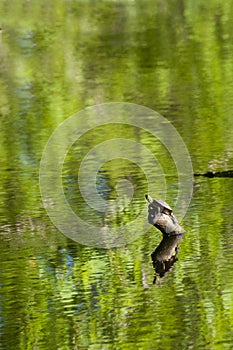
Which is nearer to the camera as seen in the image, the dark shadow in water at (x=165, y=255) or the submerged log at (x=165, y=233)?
the dark shadow in water at (x=165, y=255)

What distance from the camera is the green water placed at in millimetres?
7707

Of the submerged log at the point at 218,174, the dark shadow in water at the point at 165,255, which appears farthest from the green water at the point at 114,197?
the submerged log at the point at 218,174

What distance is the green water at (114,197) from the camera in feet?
25.3

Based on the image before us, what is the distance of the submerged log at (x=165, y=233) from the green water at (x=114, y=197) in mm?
67

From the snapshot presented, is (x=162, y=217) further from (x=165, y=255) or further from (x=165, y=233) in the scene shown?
(x=165, y=255)

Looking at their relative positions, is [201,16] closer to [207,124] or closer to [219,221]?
[207,124]

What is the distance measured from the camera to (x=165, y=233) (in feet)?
31.2

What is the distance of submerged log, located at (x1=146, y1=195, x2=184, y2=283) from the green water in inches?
2.6

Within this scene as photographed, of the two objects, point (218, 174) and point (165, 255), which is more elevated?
point (165, 255)

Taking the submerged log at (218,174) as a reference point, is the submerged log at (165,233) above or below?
above

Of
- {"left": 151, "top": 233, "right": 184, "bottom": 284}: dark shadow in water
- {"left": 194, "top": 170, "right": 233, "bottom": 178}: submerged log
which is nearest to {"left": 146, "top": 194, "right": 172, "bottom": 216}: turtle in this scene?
{"left": 151, "top": 233, "right": 184, "bottom": 284}: dark shadow in water

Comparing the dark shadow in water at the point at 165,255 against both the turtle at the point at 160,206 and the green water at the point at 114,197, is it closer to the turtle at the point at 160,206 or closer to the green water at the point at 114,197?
the green water at the point at 114,197

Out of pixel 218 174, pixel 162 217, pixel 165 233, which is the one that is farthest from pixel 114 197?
pixel 162 217

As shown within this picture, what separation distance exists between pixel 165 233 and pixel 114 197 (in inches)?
62.4
